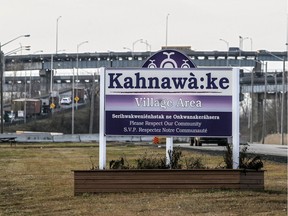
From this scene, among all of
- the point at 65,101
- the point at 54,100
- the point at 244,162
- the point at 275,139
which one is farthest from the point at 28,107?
the point at 244,162

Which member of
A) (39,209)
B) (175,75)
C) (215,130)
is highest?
(175,75)

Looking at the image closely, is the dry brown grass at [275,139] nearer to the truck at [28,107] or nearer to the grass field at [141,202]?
the truck at [28,107]

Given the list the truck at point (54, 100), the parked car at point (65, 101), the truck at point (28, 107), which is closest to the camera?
the truck at point (28, 107)

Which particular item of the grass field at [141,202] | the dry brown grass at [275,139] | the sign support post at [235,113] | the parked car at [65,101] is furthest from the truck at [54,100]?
the sign support post at [235,113]

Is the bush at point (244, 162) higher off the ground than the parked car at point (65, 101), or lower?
lower

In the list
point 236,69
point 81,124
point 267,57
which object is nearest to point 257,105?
point 267,57

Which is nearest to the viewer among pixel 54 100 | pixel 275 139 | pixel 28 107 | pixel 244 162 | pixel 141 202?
pixel 141 202

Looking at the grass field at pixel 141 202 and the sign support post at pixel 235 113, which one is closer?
the grass field at pixel 141 202

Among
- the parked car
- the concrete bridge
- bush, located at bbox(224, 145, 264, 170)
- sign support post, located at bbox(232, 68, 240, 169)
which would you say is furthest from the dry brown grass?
sign support post, located at bbox(232, 68, 240, 169)

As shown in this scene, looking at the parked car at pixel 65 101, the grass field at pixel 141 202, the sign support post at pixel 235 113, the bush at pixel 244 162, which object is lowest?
the grass field at pixel 141 202

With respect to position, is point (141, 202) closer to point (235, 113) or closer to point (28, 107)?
point (235, 113)

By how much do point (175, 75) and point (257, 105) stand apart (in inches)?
4176

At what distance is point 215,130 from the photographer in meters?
16.7

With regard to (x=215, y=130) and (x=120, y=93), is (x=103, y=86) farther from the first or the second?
(x=215, y=130)
